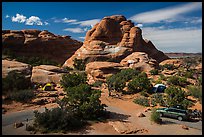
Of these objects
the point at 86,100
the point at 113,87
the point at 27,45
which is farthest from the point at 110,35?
the point at 86,100

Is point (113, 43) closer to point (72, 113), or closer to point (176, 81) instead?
point (176, 81)

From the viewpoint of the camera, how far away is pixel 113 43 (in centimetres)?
5891

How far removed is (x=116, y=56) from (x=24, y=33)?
2785cm

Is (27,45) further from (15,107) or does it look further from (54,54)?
(15,107)

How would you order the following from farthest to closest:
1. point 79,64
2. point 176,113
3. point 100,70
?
1. point 79,64
2. point 100,70
3. point 176,113

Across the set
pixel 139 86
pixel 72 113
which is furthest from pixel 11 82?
pixel 139 86

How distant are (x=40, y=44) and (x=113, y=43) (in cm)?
2096

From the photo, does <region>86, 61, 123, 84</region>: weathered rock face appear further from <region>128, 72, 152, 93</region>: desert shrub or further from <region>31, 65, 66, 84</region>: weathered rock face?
<region>128, 72, 152, 93</region>: desert shrub

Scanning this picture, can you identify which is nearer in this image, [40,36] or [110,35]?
[110,35]

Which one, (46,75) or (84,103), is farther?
(46,75)

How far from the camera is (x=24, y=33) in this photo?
6241 centimetres

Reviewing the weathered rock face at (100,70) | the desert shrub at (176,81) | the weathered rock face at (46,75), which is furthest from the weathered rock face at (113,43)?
the desert shrub at (176,81)

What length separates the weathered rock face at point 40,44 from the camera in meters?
58.2

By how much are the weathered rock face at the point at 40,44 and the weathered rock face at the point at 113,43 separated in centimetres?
821
